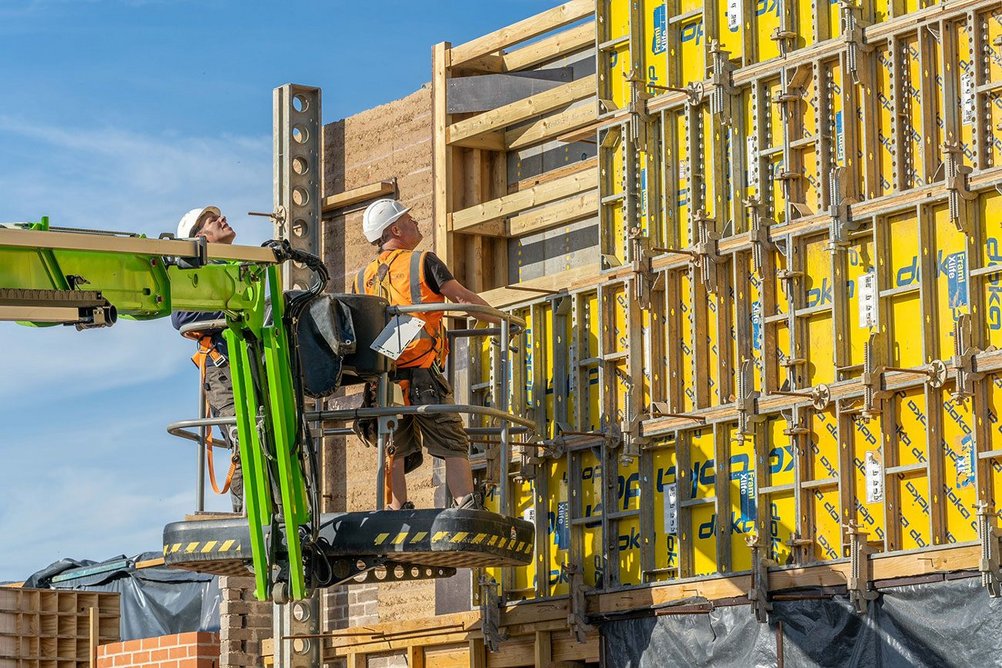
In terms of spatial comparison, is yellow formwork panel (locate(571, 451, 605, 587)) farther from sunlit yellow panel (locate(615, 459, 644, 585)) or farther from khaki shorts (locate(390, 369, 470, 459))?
khaki shorts (locate(390, 369, 470, 459))

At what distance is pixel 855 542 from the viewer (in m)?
13.6

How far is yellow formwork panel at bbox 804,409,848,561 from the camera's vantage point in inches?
555

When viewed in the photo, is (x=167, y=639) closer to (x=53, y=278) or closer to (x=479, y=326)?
(x=479, y=326)

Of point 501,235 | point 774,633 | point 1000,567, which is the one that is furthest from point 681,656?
point 501,235

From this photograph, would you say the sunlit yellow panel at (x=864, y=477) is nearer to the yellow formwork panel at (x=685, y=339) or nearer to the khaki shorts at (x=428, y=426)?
the yellow formwork panel at (x=685, y=339)

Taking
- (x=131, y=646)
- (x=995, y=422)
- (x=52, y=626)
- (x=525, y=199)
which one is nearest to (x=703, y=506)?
(x=995, y=422)

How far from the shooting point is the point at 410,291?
15.0m

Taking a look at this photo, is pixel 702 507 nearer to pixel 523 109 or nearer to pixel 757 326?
pixel 757 326

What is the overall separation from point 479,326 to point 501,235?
36.6 inches

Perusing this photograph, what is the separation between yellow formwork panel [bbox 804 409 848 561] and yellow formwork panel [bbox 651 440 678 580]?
56.1 inches

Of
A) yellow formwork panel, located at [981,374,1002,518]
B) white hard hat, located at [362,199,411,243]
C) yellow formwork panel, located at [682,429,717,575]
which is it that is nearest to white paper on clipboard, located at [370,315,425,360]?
white hard hat, located at [362,199,411,243]

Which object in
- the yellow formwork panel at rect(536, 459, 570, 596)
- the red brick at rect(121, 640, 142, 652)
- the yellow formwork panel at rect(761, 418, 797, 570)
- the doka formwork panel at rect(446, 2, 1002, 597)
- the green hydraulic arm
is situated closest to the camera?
the green hydraulic arm

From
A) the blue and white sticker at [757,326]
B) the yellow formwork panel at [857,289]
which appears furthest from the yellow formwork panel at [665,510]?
the yellow formwork panel at [857,289]

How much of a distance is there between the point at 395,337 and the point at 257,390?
1.43 meters
